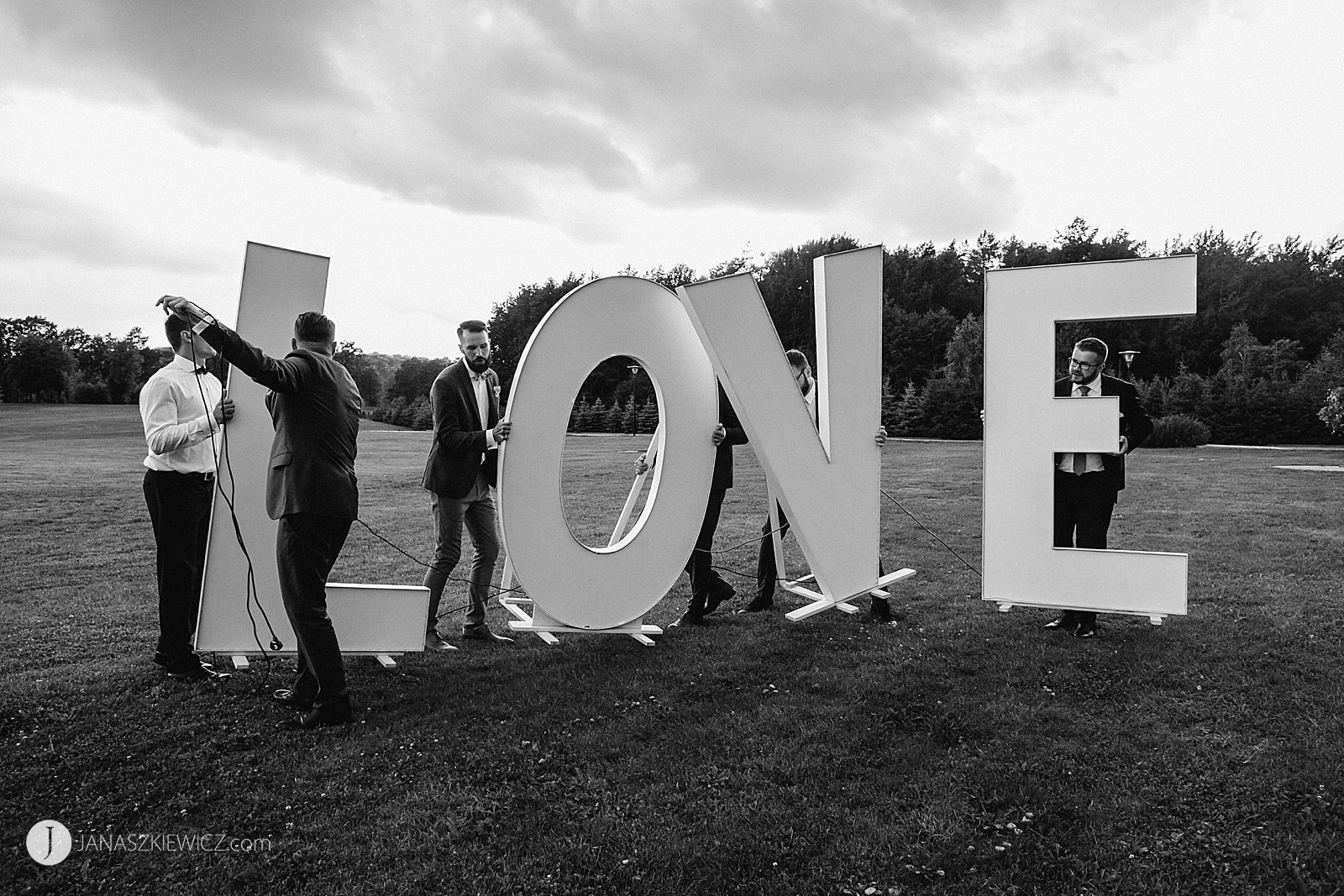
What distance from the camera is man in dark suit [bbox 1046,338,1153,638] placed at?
20.1ft

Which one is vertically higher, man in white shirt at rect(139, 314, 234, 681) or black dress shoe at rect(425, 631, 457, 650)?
man in white shirt at rect(139, 314, 234, 681)

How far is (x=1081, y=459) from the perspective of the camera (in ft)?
20.4

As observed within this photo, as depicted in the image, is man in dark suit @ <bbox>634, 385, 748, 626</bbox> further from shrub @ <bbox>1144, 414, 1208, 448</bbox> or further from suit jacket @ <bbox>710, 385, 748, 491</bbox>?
shrub @ <bbox>1144, 414, 1208, 448</bbox>

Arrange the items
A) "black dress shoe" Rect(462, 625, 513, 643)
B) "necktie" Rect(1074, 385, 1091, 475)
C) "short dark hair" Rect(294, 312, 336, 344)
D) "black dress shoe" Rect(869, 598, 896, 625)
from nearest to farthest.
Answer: "short dark hair" Rect(294, 312, 336, 344) < "black dress shoe" Rect(462, 625, 513, 643) < "necktie" Rect(1074, 385, 1091, 475) < "black dress shoe" Rect(869, 598, 896, 625)

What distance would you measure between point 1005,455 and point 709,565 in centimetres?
260

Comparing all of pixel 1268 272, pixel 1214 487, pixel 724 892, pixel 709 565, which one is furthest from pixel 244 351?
pixel 1268 272

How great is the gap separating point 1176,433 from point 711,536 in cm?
2530

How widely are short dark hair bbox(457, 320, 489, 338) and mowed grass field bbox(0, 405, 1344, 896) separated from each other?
1951mm

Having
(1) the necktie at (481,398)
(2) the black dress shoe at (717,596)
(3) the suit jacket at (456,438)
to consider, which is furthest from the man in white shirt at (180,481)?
(2) the black dress shoe at (717,596)

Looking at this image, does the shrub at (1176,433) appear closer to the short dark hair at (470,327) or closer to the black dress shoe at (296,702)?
the short dark hair at (470,327)

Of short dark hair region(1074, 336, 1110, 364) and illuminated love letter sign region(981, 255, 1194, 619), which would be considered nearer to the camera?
illuminated love letter sign region(981, 255, 1194, 619)

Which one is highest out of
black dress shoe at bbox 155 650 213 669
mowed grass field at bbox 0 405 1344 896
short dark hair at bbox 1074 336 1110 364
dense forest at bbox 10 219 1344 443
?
dense forest at bbox 10 219 1344 443

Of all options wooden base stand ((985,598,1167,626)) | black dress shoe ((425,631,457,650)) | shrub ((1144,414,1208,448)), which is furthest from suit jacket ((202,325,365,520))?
shrub ((1144,414,1208,448))

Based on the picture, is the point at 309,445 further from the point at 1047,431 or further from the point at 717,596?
the point at 1047,431
